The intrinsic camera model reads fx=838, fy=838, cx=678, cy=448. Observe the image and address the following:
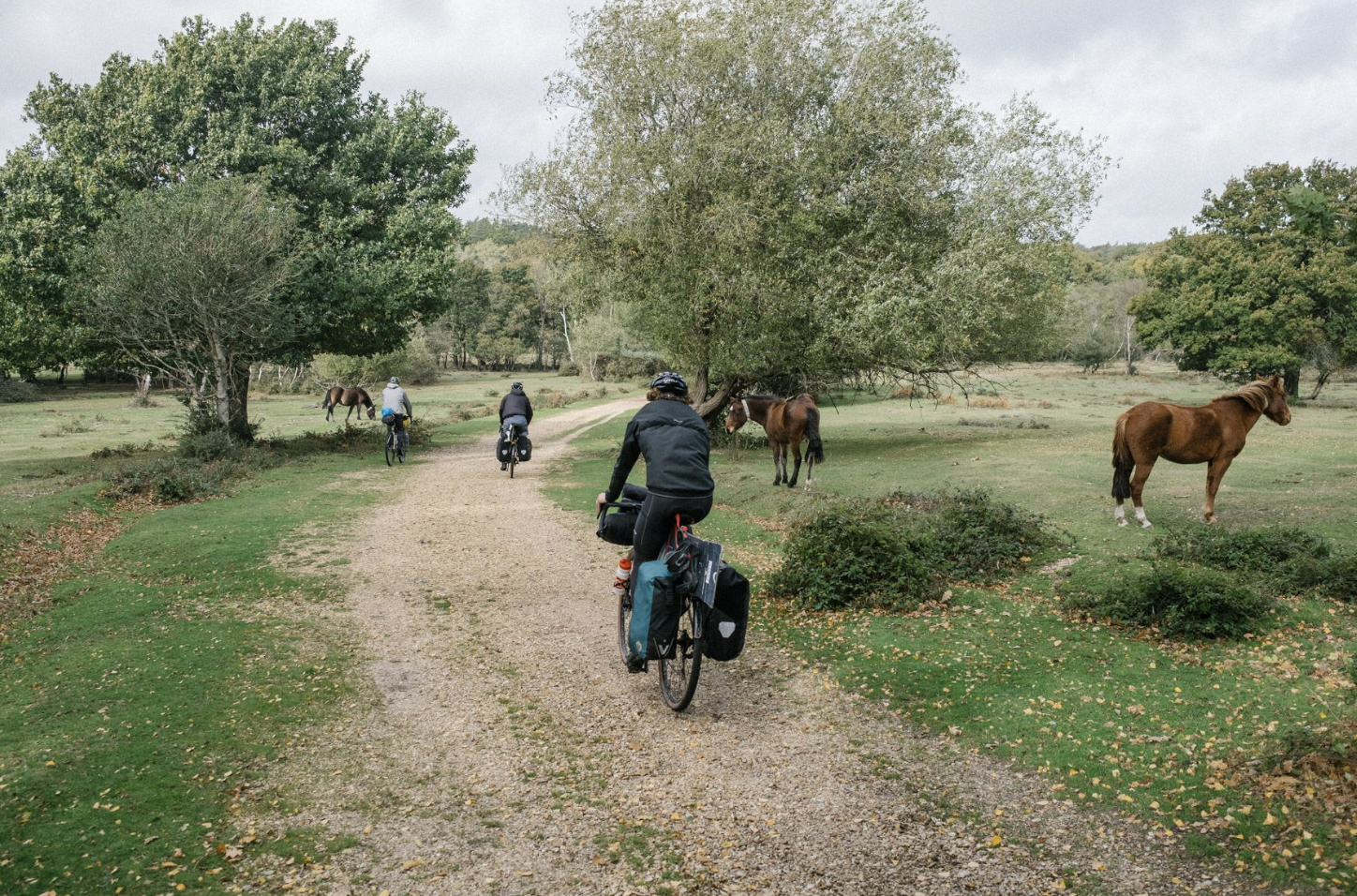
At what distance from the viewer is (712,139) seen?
20922 mm

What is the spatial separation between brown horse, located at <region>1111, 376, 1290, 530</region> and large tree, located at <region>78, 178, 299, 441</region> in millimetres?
18759

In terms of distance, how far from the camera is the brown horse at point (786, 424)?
56.7ft

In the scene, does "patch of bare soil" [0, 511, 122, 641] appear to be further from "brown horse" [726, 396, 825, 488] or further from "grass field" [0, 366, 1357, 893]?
"brown horse" [726, 396, 825, 488]

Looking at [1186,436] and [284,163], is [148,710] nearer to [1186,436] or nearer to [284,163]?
[1186,436]

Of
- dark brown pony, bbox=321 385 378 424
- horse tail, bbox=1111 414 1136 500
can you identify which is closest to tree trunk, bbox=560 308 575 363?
dark brown pony, bbox=321 385 378 424

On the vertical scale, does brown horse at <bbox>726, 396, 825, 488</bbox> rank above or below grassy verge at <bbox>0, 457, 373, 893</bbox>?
above

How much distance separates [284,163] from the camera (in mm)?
23109

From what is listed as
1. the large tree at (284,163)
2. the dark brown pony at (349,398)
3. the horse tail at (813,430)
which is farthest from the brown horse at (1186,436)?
the dark brown pony at (349,398)

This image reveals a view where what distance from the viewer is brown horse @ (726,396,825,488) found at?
56.7 ft

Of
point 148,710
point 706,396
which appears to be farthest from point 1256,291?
point 148,710

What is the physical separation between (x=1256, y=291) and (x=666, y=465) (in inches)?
1699

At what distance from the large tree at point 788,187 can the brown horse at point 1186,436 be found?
8.07 m

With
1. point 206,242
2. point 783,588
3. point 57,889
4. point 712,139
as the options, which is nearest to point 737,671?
point 783,588

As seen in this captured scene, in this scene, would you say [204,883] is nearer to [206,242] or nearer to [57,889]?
[57,889]
